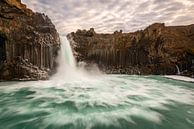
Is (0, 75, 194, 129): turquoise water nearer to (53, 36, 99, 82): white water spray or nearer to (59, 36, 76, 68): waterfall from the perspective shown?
(53, 36, 99, 82): white water spray

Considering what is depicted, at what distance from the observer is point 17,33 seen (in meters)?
19.3

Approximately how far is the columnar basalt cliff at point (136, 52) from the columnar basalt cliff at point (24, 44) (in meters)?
7.27

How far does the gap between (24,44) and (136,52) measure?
1647cm

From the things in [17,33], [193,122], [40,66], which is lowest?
[193,122]

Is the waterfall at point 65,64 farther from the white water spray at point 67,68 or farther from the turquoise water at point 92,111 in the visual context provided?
the turquoise water at point 92,111

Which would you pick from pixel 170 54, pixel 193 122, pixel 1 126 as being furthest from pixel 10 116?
pixel 170 54

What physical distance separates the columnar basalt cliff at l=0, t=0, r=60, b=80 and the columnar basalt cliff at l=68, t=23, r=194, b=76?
286 inches

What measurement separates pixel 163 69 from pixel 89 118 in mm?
21986

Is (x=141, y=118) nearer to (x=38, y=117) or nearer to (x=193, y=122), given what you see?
(x=193, y=122)

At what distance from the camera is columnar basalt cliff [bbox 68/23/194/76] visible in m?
27.8

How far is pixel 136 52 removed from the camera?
1149 inches

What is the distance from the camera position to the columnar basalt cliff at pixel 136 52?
27.8 metres

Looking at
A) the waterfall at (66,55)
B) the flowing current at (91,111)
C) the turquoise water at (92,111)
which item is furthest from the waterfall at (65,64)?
the turquoise water at (92,111)

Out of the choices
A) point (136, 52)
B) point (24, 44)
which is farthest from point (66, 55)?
point (136, 52)
